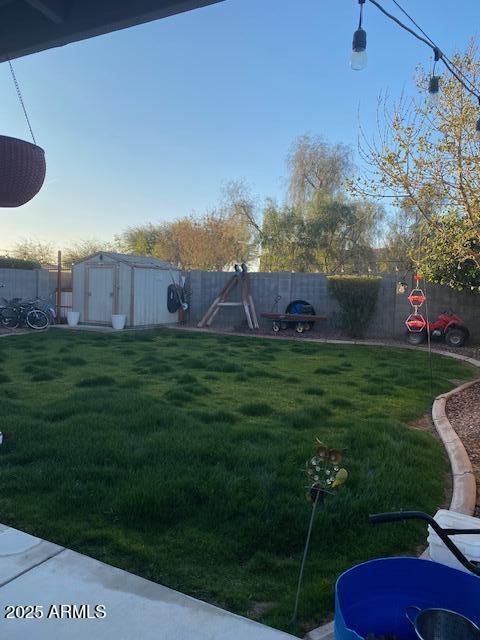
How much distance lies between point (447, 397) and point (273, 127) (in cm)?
1540

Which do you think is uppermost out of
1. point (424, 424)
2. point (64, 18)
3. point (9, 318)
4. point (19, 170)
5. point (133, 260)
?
point (64, 18)

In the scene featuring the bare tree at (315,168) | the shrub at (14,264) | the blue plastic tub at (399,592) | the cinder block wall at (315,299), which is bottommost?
the blue plastic tub at (399,592)

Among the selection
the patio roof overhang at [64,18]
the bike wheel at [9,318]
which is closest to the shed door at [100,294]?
the bike wheel at [9,318]

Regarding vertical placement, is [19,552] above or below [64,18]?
below

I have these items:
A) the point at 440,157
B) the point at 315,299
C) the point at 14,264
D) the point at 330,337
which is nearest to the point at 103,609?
the point at 440,157

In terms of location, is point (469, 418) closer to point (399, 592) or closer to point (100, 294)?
point (399, 592)

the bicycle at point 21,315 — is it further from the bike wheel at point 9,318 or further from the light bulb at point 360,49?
the light bulb at point 360,49

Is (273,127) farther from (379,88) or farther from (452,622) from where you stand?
(452,622)

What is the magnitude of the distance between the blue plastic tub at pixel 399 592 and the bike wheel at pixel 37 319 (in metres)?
13.1

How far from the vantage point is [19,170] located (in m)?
2.51

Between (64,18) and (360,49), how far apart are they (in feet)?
7.58

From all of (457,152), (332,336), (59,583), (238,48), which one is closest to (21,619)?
(59,583)

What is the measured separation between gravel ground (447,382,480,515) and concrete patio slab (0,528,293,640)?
2.08 m

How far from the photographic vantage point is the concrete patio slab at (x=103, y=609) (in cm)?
188
